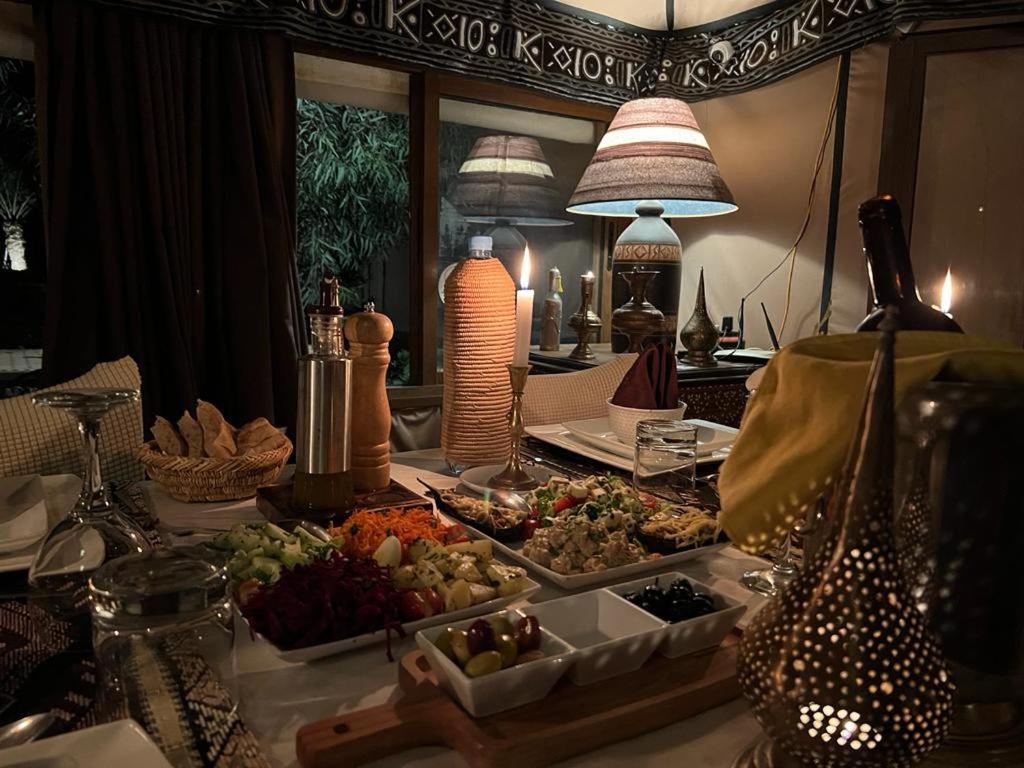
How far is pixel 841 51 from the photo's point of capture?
258cm

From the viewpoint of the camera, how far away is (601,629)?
2.15ft

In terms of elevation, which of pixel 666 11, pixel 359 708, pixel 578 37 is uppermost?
pixel 666 11

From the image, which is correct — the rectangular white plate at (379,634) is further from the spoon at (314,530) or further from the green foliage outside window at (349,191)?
the green foliage outside window at (349,191)

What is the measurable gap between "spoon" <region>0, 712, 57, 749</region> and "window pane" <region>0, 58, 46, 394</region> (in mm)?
2032

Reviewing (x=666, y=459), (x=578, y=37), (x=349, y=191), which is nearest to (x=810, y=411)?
(x=666, y=459)

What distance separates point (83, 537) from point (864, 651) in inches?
27.3

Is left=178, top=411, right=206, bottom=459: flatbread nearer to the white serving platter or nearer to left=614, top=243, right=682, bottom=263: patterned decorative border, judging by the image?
the white serving platter

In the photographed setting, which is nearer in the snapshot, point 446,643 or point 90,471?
point 446,643

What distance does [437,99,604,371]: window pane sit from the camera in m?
2.83

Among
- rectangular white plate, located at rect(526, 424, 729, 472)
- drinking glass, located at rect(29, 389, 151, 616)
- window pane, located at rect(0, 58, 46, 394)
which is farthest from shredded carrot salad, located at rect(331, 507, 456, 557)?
window pane, located at rect(0, 58, 46, 394)

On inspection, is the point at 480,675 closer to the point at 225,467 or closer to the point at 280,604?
the point at 280,604

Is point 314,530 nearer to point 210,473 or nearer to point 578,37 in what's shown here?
point 210,473

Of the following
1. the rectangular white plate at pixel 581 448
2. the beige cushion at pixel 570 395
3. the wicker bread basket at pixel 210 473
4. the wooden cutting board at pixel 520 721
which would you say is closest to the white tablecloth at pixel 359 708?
the wooden cutting board at pixel 520 721

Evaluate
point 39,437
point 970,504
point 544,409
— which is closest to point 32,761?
point 970,504
